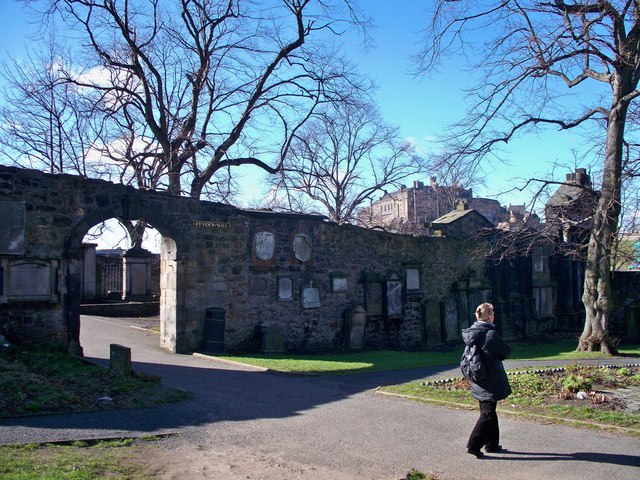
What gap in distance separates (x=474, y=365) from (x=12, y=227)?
9.36 meters

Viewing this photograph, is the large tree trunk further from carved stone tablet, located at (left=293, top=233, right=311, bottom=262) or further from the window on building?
carved stone tablet, located at (left=293, top=233, right=311, bottom=262)

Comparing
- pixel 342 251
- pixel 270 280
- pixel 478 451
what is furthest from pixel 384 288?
pixel 478 451

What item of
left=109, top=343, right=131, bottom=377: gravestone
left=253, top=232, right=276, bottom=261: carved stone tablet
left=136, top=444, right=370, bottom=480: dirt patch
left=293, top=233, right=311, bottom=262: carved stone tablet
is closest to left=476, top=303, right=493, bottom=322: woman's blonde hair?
left=136, top=444, right=370, bottom=480: dirt patch

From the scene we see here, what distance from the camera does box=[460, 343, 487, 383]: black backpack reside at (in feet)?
19.1

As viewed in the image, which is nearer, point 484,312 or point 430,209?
point 484,312

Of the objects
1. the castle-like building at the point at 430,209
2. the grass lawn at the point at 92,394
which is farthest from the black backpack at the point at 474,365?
the castle-like building at the point at 430,209

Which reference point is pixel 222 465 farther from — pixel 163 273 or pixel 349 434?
pixel 163 273

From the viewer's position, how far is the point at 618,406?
7.88 meters

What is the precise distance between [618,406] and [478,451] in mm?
3061

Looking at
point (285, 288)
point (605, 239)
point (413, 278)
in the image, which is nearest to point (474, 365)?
point (285, 288)

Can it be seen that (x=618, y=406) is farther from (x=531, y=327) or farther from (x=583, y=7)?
(x=531, y=327)

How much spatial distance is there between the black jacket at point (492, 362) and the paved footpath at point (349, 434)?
0.63m

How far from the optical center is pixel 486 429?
5.89 metres

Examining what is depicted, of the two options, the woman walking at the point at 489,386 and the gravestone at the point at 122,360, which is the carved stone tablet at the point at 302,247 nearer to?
the gravestone at the point at 122,360
